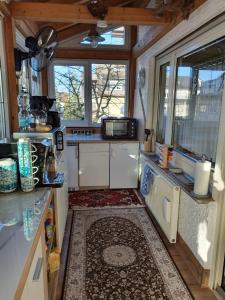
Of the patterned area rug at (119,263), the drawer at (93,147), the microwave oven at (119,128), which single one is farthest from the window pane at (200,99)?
the drawer at (93,147)

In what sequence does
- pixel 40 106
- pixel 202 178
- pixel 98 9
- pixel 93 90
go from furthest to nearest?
pixel 93 90, pixel 40 106, pixel 98 9, pixel 202 178

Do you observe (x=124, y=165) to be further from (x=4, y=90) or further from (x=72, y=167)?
(x=4, y=90)

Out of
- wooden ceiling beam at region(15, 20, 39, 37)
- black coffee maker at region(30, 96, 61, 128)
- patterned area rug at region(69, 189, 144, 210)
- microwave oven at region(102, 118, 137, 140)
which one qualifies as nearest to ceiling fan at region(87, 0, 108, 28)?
wooden ceiling beam at region(15, 20, 39, 37)

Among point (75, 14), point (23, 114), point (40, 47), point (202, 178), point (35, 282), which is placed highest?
point (75, 14)

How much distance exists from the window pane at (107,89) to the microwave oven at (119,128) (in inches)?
20.3

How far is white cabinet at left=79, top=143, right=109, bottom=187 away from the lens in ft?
11.8

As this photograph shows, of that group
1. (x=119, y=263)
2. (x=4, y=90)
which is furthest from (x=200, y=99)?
(x=4, y=90)

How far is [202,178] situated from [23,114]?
177cm

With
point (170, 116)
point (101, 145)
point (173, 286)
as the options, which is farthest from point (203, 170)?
point (101, 145)

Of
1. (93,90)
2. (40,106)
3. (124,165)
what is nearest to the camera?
(40,106)

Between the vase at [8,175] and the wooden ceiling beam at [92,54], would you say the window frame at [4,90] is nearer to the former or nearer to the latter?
the vase at [8,175]

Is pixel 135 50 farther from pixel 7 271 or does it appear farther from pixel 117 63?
pixel 7 271

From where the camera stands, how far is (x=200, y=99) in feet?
6.86

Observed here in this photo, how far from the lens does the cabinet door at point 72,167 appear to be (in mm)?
3547
